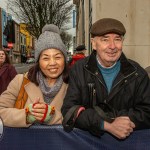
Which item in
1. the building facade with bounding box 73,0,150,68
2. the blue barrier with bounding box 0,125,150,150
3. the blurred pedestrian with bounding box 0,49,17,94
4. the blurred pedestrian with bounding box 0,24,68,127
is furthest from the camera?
the building facade with bounding box 73,0,150,68

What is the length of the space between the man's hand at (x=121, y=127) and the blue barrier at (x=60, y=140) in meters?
0.08

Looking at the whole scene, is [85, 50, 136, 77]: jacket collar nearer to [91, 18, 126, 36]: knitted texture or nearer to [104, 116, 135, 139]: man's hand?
[91, 18, 126, 36]: knitted texture

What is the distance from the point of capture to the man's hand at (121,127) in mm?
1990

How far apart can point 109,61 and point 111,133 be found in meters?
0.49

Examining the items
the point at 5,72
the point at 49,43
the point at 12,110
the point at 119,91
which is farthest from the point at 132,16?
the point at 12,110

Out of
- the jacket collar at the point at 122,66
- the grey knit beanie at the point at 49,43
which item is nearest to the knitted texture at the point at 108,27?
the jacket collar at the point at 122,66

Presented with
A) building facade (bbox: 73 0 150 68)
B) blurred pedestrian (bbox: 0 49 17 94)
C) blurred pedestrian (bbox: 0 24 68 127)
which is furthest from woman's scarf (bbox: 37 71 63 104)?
building facade (bbox: 73 0 150 68)

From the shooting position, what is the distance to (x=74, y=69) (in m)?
2.35

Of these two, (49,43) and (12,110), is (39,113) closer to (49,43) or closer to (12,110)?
(12,110)

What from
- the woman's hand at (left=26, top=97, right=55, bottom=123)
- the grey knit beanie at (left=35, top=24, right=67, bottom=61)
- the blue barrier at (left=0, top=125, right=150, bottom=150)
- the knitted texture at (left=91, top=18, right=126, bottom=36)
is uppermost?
the knitted texture at (left=91, top=18, right=126, bottom=36)

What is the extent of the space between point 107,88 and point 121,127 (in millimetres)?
325

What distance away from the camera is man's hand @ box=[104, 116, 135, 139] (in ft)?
6.53

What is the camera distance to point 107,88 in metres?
2.22

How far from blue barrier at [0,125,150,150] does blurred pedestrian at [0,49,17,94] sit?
11.9ft
